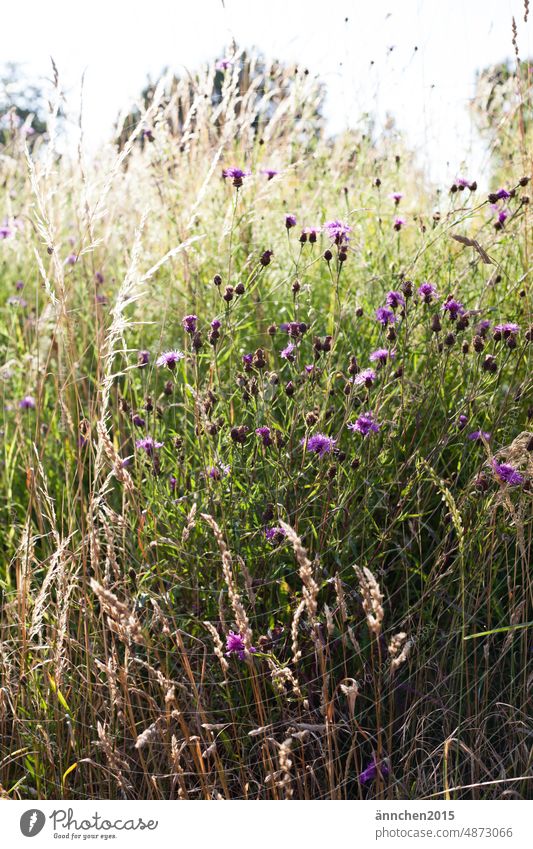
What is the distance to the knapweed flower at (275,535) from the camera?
1.52m

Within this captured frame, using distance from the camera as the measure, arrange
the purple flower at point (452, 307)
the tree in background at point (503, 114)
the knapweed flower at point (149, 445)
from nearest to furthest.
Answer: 1. the knapweed flower at point (149, 445)
2. the purple flower at point (452, 307)
3. the tree in background at point (503, 114)

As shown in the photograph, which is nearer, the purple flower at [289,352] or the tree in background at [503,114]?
the purple flower at [289,352]

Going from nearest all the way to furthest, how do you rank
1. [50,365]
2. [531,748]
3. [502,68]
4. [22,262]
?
[531,748]
[50,365]
[502,68]
[22,262]

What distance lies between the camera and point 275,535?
5.00ft

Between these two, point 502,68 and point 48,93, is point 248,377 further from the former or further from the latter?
point 502,68

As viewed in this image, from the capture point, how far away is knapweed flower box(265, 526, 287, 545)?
1.52 meters

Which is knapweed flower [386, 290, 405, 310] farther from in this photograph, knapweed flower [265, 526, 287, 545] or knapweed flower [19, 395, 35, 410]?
knapweed flower [19, 395, 35, 410]

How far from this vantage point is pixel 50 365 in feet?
8.64

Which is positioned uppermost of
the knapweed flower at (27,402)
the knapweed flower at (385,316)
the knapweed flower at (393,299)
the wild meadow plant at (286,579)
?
the knapweed flower at (393,299)

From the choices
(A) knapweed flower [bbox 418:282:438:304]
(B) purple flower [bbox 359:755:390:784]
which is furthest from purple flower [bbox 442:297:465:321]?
(B) purple flower [bbox 359:755:390:784]

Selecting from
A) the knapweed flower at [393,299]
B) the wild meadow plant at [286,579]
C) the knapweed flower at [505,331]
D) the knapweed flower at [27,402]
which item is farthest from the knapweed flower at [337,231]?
the knapweed flower at [27,402]

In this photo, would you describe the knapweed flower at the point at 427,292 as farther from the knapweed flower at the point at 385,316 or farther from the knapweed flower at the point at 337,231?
the knapweed flower at the point at 337,231
